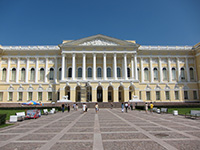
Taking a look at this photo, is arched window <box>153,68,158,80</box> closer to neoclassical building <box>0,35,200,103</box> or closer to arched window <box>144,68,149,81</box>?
neoclassical building <box>0,35,200,103</box>

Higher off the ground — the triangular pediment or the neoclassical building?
the triangular pediment

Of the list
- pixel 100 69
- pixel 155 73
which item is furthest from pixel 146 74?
pixel 100 69

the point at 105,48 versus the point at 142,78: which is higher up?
the point at 105,48

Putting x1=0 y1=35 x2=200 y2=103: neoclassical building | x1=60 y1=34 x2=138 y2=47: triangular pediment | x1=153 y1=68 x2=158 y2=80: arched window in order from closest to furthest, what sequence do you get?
1. x1=60 y1=34 x2=138 y2=47: triangular pediment
2. x1=0 y1=35 x2=200 y2=103: neoclassical building
3. x1=153 y1=68 x2=158 y2=80: arched window

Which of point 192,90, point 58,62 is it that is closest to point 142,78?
point 192,90

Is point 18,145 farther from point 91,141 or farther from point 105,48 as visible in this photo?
point 105,48

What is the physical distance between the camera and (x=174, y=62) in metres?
48.1

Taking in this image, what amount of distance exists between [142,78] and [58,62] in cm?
2312

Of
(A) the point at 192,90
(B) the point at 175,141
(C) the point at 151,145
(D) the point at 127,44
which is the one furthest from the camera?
(A) the point at 192,90

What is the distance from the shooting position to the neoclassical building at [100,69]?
4384cm

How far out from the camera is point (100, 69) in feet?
152

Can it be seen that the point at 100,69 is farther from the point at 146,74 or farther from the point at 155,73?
the point at 155,73

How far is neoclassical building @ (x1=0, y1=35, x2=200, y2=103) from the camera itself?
43844mm

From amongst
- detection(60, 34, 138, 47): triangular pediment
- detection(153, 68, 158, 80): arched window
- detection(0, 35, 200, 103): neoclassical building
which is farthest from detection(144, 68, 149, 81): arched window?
detection(60, 34, 138, 47): triangular pediment
